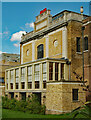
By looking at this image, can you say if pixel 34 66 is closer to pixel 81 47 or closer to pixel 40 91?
pixel 40 91

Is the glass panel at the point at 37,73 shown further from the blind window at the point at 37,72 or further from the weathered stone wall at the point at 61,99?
the weathered stone wall at the point at 61,99

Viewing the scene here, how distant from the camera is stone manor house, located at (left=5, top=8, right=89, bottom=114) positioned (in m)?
18.8

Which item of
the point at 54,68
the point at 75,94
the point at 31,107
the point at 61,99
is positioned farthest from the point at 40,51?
the point at 61,99

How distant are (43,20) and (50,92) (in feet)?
40.6

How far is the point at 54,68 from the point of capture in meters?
21.2

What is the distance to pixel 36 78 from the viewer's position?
23125 mm

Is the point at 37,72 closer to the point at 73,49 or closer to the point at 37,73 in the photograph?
the point at 37,73

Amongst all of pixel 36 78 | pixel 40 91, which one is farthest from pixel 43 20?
pixel 40 91

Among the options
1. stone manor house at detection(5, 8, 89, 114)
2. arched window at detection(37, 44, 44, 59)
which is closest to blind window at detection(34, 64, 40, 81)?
stone manor house at detection(5, 8, 89, 114)

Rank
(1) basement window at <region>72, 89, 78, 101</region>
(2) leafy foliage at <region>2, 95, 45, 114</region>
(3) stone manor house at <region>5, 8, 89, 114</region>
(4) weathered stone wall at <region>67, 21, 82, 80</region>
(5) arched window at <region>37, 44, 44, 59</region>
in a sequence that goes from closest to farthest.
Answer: (3) stone manor house at <region>5, 8, 89, 114</region> → (1) basement window at <region>72, 89, 78, 101</region> → (2) leafy foliage at <region>2, 95, 45, 114</region> → (4) weathered stone wall at <region>67, 21, 82, 80</region> → (5) arched window at <region>37, 44, 44, 59</region>

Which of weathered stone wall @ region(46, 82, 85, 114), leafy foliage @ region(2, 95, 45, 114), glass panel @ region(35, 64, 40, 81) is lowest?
leafy foliage @ region(2, 95, 45, 114)

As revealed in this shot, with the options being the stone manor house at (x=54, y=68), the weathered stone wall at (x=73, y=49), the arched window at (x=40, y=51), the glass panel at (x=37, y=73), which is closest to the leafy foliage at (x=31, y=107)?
the stone manor house at (x=54, y=68)

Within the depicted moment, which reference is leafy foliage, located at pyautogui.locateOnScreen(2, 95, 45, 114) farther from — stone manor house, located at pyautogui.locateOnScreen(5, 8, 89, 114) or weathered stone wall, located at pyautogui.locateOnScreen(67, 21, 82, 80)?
weathered stone wall, located at pyautogui.locateOnScreen(67, 21, 82, 80)

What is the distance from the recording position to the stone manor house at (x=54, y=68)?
18750mm
